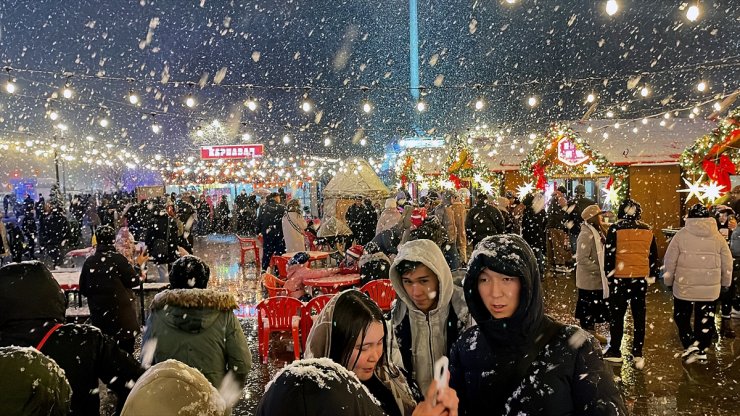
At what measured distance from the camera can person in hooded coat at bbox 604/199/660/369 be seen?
18.9 ft

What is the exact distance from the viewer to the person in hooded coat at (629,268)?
226 inches

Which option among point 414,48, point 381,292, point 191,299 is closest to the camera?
point 191,299

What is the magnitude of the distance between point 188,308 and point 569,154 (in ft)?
39.2

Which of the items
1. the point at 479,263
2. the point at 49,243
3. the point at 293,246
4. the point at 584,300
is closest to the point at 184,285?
the point at 479,263

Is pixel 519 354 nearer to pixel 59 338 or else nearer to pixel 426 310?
pixel 426 310

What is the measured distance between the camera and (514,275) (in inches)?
74.8

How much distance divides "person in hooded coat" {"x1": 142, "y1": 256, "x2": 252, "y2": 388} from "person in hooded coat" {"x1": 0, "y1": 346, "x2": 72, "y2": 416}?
1.10 meters

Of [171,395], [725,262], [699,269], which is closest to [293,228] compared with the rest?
[699,269]

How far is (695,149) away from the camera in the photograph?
10102 millimetres

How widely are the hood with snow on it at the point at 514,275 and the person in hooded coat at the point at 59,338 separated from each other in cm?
179

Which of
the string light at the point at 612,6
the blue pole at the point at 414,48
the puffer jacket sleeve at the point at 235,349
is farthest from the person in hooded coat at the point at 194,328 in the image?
the blue pole at the point at 414,48

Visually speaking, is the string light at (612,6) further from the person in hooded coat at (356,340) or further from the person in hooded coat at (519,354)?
the person in hooded coat at (356,340)

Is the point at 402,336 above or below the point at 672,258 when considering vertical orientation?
above

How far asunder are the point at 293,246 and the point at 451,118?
41112 mm
